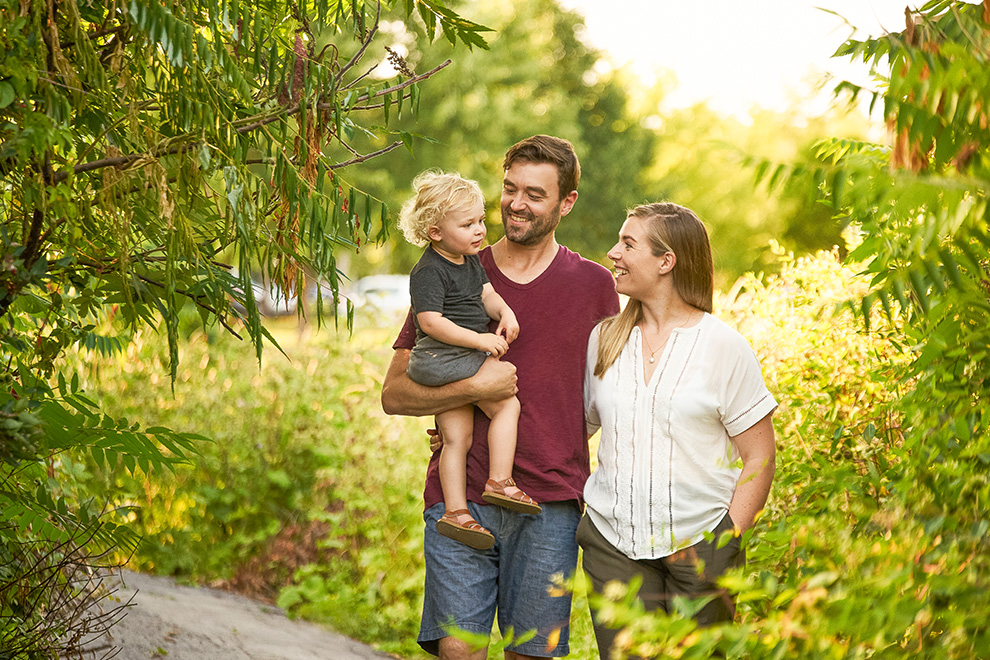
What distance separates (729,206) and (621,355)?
27951 millimetres

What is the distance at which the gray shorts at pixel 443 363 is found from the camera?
3562 mm

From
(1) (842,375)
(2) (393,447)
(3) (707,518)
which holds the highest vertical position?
(1) (842,375)

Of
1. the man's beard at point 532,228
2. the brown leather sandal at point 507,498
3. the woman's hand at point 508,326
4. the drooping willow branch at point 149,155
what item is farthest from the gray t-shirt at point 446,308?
the drooping willow branch at point 149,155

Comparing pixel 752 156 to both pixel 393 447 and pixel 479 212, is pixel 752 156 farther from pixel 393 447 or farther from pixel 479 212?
pixel 393 447

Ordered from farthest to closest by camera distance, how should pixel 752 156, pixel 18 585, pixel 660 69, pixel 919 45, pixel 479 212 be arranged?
pixel 660 69
pixel 479 212
pixel 18 585
pixel 919 45
pixel 752 156

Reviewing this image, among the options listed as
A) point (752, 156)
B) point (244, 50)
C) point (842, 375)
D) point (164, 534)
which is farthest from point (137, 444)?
point (164, 534)

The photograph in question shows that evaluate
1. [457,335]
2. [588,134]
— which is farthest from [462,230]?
[588,134]

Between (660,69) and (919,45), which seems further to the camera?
(660,69)

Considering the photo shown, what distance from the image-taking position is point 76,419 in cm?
297

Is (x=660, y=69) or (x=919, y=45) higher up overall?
(x=660, y=69)

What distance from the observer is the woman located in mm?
3025

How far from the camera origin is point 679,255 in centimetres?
321

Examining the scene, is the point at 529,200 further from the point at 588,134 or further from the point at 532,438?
the point at 588,134

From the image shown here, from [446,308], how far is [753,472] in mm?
1272
